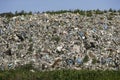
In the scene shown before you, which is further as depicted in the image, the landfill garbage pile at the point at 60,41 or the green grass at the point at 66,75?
the landfill garbage pile at the point at 60,41

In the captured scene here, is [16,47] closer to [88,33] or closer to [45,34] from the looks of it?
[45,34]

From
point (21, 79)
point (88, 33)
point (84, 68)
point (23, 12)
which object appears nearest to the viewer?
point (21, 79)

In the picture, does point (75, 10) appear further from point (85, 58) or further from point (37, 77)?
point (37, 77)

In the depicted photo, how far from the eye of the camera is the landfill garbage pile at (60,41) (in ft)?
98.4

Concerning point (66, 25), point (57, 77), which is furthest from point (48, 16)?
point (57, 77)

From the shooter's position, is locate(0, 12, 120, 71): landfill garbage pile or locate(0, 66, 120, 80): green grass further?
locate(0, 12, 120, 71): landfill garbage pile

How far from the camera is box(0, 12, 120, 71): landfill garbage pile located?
29984 mm

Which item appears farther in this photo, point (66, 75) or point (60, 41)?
point (60, 41)

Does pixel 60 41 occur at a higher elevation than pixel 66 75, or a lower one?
higher

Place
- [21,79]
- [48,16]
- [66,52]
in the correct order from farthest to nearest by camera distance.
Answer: [48,16]
[66,52]
[21,79]

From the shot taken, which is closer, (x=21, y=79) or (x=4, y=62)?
(x=21, y=79)

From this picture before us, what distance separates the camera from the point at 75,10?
3997cm

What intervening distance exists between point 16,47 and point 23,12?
24.7 ft

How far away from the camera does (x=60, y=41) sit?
32.9 meters
